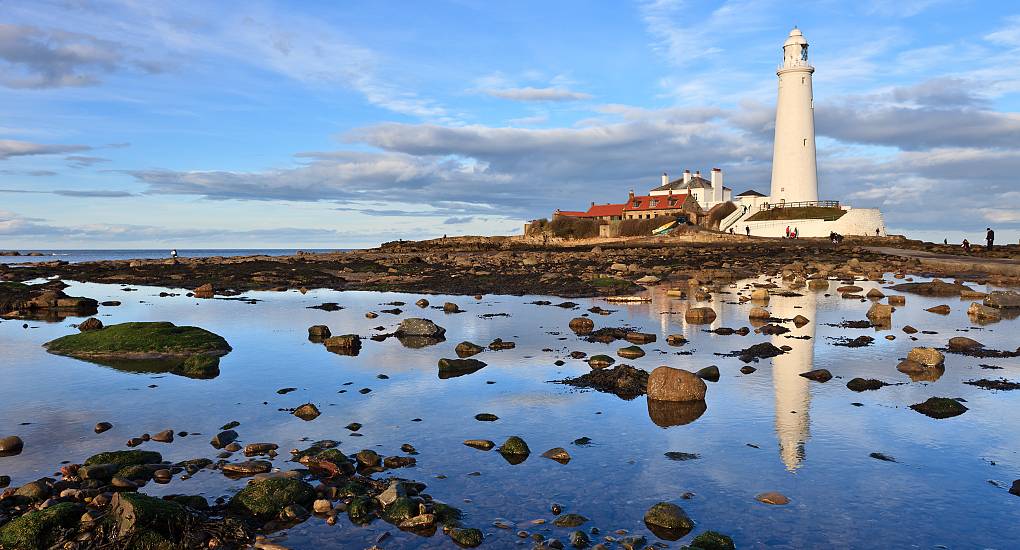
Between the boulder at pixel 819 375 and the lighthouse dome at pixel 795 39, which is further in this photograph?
the lighthouse dome at pixel 795 39

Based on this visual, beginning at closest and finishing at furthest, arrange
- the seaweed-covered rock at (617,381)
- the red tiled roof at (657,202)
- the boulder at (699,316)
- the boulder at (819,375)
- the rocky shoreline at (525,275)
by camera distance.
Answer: the seaweed-covered rock at (617,381), the boulder at (819,375), the boulder at (699,316), the rocky shoreline at (525,275), the red tiled roof at (657,202)

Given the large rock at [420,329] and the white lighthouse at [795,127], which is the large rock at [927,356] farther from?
the white lighthouse at [795,127]

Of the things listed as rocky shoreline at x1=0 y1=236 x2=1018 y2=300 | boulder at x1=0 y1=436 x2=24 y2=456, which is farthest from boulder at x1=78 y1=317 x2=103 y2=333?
boulder at x1=0 y1=436 x2=24 y2=456

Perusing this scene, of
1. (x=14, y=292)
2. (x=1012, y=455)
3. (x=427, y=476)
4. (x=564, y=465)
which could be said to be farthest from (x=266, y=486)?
(x=14, y=292)

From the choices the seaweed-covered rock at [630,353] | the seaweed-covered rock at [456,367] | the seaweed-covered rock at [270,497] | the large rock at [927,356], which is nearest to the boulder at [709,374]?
the seaweed-covered rock at [630,353]

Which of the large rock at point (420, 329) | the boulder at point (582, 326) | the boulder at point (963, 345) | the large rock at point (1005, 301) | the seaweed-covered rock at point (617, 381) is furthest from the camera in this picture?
the large rock at point (1005, 301)

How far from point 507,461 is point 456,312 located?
16206 mm

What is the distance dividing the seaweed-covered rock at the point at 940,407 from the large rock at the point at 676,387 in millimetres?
3500

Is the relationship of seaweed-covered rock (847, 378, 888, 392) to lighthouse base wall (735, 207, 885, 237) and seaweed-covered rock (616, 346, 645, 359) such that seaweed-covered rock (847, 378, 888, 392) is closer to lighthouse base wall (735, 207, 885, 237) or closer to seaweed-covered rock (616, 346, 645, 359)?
seaweed-covered rock (616, 346, 645, 359)

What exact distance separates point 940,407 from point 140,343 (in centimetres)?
1785

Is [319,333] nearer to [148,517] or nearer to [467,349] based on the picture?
[467,349]

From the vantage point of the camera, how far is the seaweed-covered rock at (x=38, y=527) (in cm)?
633

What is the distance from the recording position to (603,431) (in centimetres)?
1013

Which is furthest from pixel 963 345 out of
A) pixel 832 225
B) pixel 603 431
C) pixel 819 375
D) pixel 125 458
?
pixel 832 225
